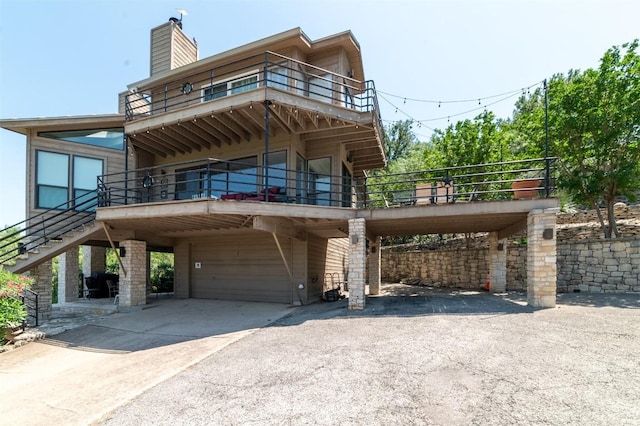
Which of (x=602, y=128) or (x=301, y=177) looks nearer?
(x=602, y=128)

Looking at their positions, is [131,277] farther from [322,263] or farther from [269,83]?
[269,83]

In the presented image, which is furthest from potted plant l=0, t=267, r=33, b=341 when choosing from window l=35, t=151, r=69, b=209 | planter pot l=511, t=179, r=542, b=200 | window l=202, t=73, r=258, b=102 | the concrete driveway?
planter pot l=511, t=179, r=542, b=200

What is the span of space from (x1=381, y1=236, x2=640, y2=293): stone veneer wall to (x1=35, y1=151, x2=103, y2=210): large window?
15549 mm

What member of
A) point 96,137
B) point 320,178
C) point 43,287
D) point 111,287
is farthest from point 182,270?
point 320,178

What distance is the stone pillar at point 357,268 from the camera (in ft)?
29.0

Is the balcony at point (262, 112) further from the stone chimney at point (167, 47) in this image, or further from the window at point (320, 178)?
the stone chimney at point (167, 47)

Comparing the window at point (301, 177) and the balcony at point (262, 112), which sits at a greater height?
the balcony at point (262, 112)

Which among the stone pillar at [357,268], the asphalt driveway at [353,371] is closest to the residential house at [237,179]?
the stone pillar at [357,268]

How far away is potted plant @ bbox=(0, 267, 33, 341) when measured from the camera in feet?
24.9

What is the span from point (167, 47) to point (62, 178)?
6.80 metres

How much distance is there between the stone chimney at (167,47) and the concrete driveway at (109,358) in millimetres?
10097

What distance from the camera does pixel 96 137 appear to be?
12.7 meters

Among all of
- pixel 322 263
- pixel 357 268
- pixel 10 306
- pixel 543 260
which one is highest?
pixel 543 260

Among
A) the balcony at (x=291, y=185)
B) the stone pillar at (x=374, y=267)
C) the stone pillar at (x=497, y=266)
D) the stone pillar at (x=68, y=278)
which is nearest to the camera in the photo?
the balcony at (x=291, y=185)
